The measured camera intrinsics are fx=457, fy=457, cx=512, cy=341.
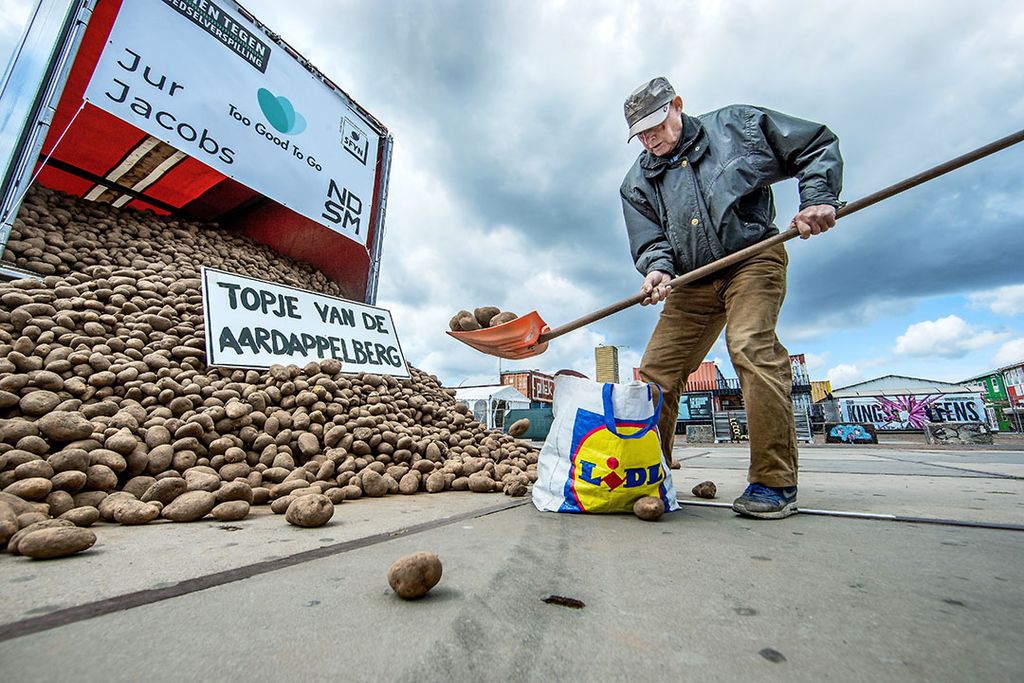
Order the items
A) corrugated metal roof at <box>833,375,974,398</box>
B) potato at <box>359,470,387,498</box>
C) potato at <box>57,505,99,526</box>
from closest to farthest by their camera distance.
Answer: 1. potato at <box>57,505,99,526</box>
2. potato at <box>359,470,387,498</box>
3. corrugated metal roof at <box>833,375,974,398</box>

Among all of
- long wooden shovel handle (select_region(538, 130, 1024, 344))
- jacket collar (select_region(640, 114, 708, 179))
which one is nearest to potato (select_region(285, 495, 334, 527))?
→ long wooden shovel handle (select_region(538, 130, 1024, 344))

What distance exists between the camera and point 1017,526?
1.13 metres

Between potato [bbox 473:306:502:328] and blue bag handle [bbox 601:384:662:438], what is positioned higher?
potato [bbox 473:306:502:328]

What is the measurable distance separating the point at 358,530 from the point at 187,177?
4.80 m

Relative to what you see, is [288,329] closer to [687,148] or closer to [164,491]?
[164,491]

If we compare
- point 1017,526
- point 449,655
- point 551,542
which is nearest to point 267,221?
point 551,542

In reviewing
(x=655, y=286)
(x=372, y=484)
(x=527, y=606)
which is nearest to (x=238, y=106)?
(x=372, y=484)

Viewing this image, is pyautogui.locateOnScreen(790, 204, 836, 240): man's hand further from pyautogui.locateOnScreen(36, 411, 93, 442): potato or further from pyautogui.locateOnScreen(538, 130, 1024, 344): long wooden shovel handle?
pyautogui.locateOnScreen(36, 411, 93, 442): potato

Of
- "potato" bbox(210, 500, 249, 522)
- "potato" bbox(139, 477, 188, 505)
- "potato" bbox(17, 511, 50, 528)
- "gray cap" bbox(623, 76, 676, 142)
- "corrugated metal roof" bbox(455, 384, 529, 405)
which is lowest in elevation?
"potato" bbox(210, 500, 249, 522)

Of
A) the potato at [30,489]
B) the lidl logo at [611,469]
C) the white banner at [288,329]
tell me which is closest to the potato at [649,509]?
the lidl logo at [611,469]

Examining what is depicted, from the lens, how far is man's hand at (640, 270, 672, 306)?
1706 millimetres

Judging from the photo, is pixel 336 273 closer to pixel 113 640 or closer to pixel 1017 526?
pixel 113 640

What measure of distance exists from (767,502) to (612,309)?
866mm

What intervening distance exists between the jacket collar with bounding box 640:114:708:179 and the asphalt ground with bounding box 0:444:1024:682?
4.19ft
